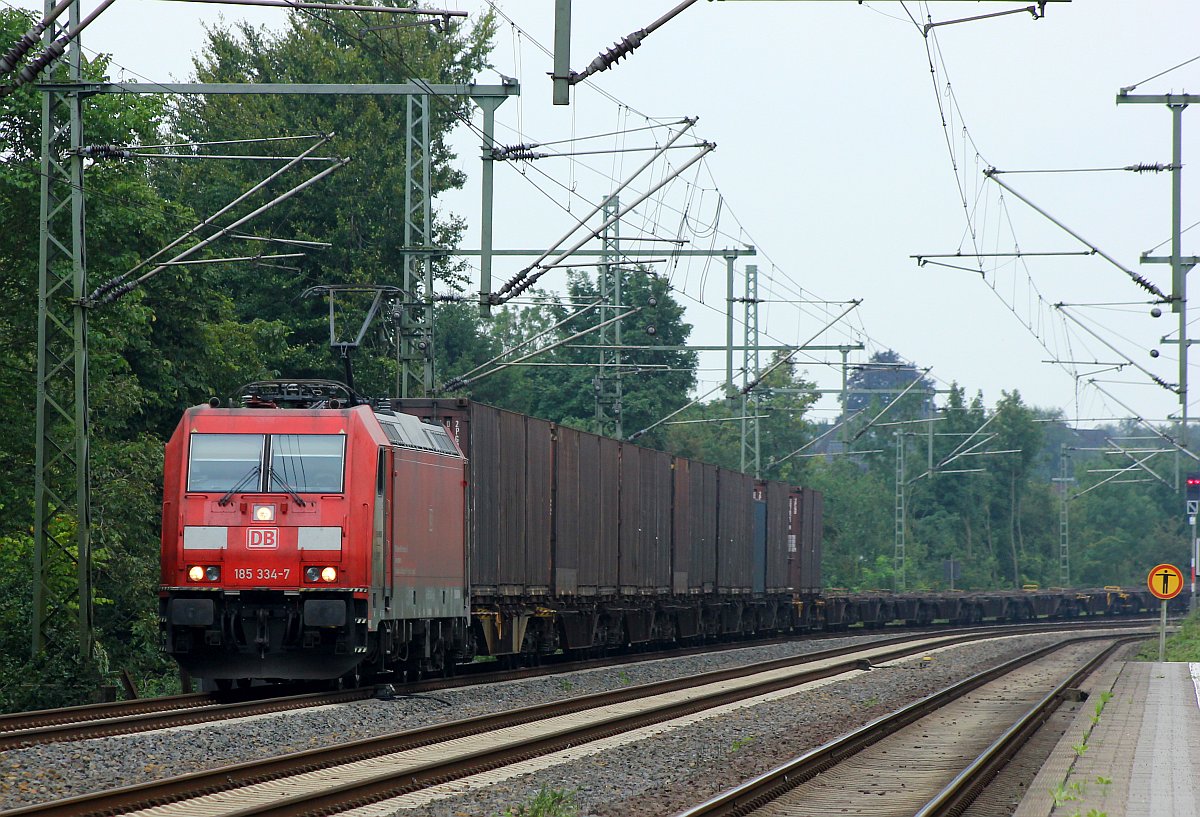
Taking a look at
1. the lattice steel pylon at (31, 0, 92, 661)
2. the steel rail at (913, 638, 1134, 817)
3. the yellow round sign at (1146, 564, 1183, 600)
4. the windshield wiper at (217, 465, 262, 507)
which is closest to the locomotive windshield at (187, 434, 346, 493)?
the windshield wiper at (217, 465, 262, 507)

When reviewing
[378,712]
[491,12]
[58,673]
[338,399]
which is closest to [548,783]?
[378,712]

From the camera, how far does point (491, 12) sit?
178 ft

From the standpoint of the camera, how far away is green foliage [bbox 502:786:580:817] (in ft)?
35.3

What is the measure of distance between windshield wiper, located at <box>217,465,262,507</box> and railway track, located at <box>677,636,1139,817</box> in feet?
22.9

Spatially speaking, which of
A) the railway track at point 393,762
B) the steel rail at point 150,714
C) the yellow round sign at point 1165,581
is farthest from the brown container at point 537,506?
the yellow round sign at point 1165,581

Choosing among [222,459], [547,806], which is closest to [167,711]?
[222,459]

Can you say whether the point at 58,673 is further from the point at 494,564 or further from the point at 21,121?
the point at 21,121

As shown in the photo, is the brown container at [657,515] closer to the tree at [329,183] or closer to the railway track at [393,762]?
the railway track at [393,762]

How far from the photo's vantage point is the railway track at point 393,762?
1058cm

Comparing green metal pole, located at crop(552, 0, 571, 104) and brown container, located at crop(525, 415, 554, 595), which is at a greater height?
green metal pole, located at crop(552, 0, 571, 104)

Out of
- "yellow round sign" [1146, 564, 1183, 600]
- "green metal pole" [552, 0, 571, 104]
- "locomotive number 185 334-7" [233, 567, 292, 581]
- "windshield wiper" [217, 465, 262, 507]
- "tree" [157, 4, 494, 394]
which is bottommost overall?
"yellow round sign" [1146, 564, 1183, 600]

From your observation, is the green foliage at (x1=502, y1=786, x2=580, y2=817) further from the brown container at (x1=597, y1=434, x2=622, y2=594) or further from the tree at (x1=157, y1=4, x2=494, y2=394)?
the tree at (x1=157, y1=4, x2=494, y2=394)

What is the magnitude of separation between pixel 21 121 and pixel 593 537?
39.3 feet

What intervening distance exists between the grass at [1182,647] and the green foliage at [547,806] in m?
24.4
